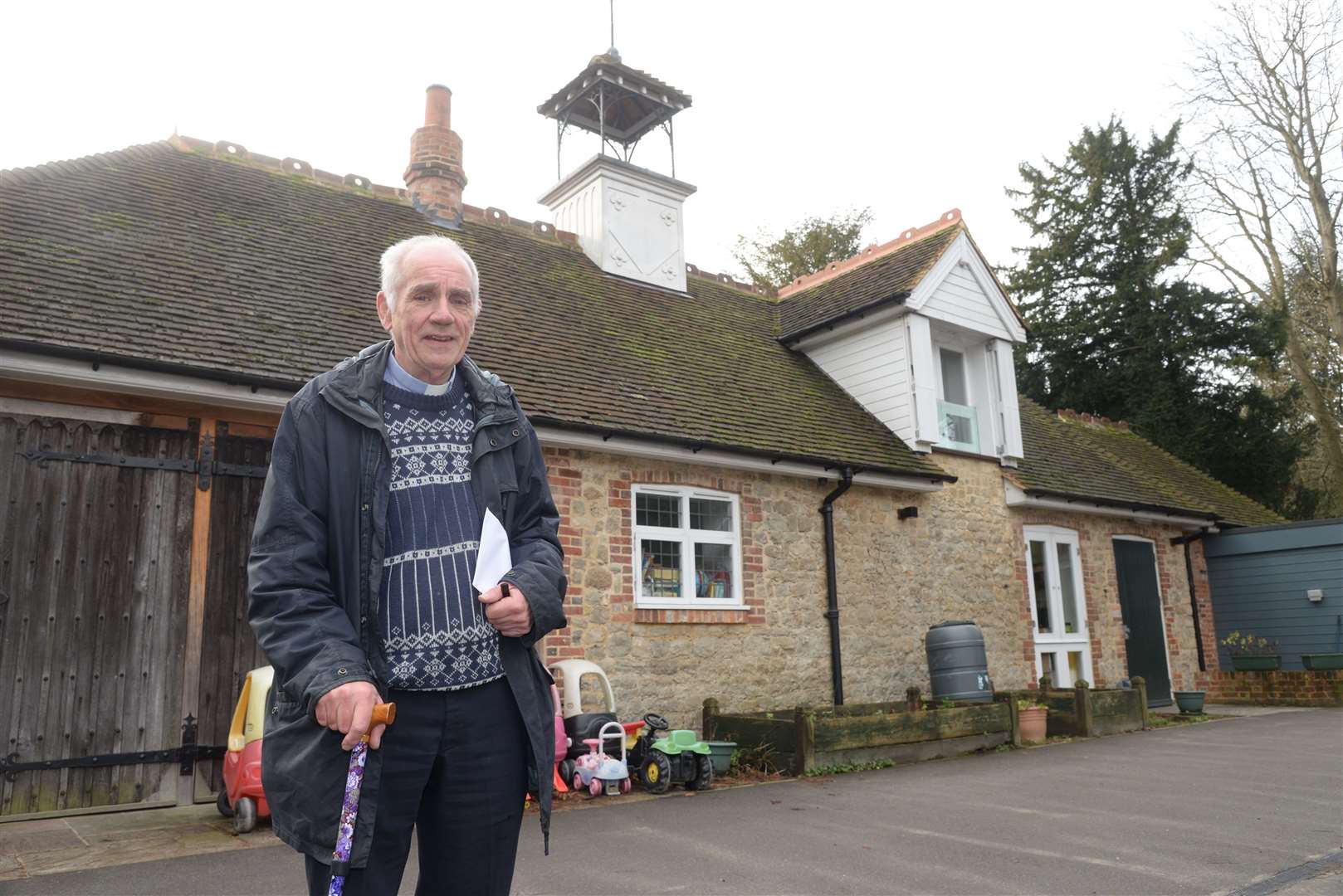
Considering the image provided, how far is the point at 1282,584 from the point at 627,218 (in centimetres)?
1278

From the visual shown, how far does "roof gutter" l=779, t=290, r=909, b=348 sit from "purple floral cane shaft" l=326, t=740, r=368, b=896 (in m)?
11.6

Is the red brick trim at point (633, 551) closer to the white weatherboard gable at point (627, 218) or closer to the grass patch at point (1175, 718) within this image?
the white weatherboard gable at point (627, 218)

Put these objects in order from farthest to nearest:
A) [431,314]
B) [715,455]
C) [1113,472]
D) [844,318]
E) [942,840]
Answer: [1113,472] < [844,318] < [715,455] < [942,840] < [431,314]

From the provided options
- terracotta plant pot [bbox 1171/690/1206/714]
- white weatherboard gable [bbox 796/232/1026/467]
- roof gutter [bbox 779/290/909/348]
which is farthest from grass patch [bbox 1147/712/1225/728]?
roof gutter [bbox 779/290/909/348]

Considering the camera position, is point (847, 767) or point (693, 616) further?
point (693, 616)

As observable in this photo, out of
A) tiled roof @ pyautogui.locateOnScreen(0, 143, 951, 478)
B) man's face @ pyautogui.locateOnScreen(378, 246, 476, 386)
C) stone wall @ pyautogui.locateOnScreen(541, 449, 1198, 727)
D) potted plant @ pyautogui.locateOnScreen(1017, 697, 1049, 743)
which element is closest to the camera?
man's face @ pyautogui.locateOnScreen(378, 246, 476, 386)

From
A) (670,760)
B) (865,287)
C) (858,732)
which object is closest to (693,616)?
(858,732)

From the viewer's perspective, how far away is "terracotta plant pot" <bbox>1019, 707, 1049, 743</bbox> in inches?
406

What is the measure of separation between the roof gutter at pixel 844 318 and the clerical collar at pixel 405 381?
11.0 metres

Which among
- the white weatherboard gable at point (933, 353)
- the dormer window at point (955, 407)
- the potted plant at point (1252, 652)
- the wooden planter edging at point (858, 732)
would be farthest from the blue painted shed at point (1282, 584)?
the wooden planter edging at point (858, 732)

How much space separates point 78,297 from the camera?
729 centimetres

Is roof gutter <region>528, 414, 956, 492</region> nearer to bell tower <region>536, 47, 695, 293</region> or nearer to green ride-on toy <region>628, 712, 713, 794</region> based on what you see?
green ride-on toy <region>628, 712, 713, 794</region>

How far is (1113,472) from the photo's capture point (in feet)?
53.0

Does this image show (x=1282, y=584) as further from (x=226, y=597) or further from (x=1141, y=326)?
(x=226, y=597)
